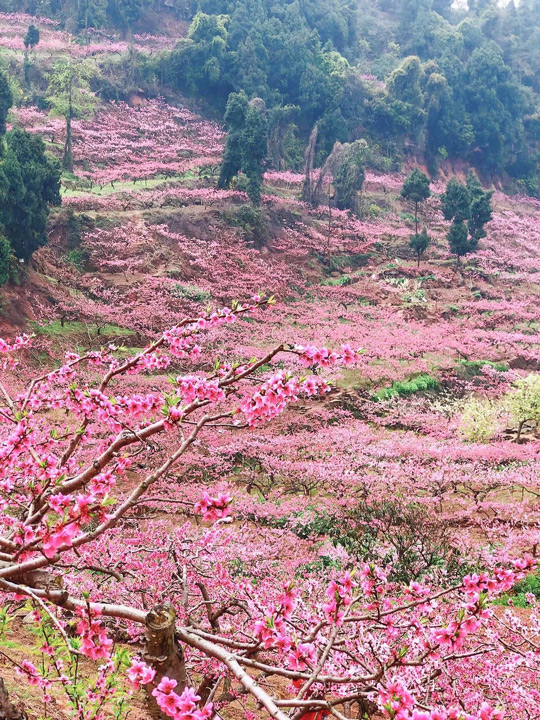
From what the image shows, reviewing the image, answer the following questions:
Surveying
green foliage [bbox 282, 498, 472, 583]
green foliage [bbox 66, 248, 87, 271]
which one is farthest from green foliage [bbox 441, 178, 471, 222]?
green foliage [bbox 282, 498, 472, 583]

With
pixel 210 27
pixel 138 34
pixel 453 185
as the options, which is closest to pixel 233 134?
pixel 453 185

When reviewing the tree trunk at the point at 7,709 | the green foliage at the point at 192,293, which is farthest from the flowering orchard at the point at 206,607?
the green foliage at the point at 192,293

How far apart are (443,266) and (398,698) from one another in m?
33.0

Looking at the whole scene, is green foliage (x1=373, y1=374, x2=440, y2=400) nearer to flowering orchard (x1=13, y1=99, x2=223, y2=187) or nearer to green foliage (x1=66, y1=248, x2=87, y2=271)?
green foliage (x1=66, y1=248, x2=87, y2=271)

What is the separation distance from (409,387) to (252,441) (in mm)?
7926

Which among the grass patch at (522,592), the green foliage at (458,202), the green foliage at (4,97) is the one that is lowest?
the grass patch at (522,592)

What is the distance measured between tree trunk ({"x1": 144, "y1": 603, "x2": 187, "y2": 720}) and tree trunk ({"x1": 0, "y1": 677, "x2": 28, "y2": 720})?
1259 millimetres

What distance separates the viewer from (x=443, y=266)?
108 feet

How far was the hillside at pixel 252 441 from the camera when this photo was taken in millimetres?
2854

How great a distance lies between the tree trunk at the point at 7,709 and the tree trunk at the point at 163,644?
49.6 inches

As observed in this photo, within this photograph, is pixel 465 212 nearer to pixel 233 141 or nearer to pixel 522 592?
pixel 233 141

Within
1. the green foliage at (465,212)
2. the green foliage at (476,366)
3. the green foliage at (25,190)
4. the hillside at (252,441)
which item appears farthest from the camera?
the green foliage at (465,212)

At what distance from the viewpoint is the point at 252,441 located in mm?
12250

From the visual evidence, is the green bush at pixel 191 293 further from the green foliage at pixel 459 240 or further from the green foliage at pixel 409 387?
the green foliage at pixel 459 240
